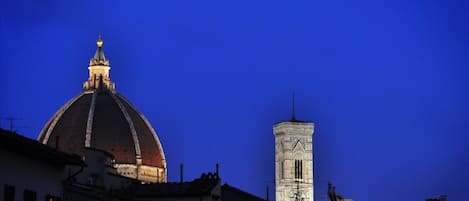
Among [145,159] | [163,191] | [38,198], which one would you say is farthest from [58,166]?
[145,159]

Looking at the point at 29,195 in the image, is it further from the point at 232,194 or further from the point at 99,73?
the point at 99,73

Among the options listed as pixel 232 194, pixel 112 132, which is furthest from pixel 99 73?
pixel 232 194

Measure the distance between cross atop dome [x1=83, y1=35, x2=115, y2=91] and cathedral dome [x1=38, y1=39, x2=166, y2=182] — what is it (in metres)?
2.84

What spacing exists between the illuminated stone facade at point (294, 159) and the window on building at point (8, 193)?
415 ft

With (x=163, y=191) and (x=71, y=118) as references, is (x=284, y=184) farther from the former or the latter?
(x=163, y=191)

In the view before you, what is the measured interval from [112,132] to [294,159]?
34128 mm

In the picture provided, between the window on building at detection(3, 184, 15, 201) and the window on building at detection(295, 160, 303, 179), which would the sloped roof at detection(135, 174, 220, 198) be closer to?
the window on building at detection(3, 184, 15, 201)

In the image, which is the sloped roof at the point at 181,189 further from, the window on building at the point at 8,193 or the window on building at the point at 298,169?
the window on building at the point at 298,169

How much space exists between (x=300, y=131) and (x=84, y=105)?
34.3 metres

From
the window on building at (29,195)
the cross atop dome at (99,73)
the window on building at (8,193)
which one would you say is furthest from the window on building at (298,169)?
the window on building at (8,193)

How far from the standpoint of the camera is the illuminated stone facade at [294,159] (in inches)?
6412

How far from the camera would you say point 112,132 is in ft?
448

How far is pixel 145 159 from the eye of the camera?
137 m

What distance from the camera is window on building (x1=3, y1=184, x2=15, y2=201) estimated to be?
35188 millimetres
